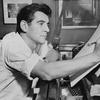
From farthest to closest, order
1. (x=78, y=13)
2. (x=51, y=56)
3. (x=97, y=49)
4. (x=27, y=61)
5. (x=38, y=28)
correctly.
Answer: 1. (x=78, y=13)
2. (x=51, y=56)
3. (x=38, y=28)
4. (x=27, y=61)
5. (x=97, y=49)

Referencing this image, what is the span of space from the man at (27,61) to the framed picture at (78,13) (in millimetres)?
848

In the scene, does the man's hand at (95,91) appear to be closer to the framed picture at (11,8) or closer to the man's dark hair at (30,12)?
the man's dark hair at (30,12)

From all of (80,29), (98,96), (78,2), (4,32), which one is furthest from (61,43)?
(98,96)

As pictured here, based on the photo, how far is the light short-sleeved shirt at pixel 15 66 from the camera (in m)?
1.13

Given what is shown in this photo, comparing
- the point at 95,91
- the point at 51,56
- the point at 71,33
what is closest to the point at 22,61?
the point at 95,91

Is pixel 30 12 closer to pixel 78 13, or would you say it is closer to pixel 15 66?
pixel 15 66

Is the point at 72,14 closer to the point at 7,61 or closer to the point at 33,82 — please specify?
the point at 33,82

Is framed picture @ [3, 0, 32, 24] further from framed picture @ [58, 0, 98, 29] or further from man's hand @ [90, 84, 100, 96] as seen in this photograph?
man's hand @ [90, 84, 100, 96]

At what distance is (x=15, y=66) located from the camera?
1185 mm

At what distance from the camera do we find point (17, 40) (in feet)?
4.10

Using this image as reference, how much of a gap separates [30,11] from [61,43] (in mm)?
1012

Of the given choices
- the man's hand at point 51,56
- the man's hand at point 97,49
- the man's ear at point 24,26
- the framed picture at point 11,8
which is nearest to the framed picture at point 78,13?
the framed picture at point 11,8

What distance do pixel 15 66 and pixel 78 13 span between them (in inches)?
50.5

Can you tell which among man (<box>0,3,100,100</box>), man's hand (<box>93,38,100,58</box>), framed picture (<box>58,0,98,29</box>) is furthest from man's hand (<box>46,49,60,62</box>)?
man's hand (<box>93,38,100,58</box>)
